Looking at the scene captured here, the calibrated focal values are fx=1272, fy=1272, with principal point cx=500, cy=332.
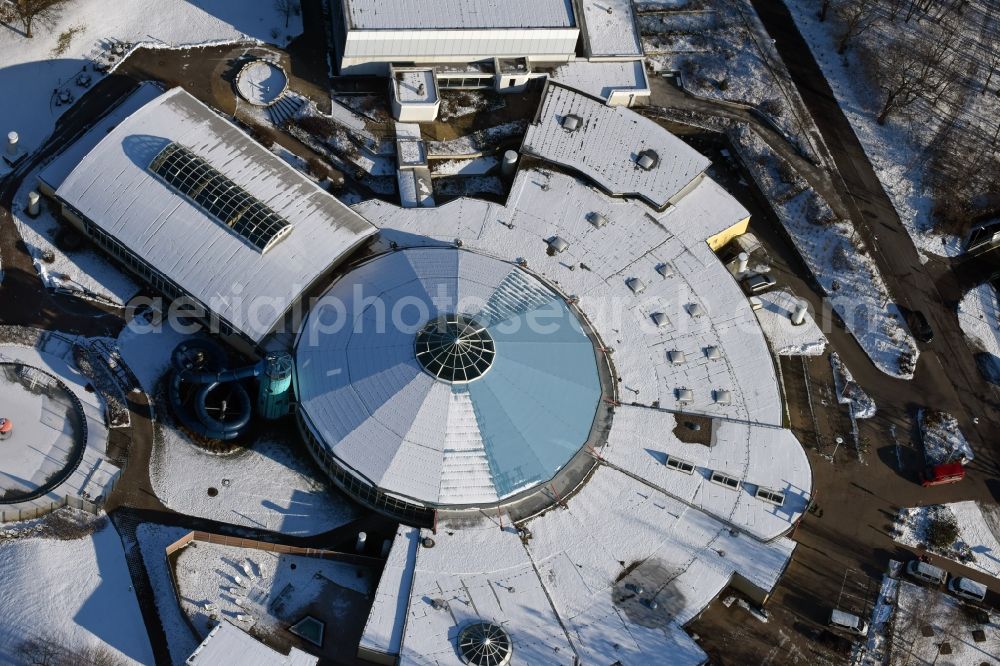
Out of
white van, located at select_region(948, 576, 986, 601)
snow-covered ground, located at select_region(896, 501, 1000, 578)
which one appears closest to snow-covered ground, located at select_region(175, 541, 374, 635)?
snow-covered ground, located at select_region(896, 501, 1000, 578)

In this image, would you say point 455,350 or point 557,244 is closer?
point 455,350

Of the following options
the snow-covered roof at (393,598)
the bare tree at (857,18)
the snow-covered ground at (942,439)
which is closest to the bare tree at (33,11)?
the snow-covered roof at (393,598)

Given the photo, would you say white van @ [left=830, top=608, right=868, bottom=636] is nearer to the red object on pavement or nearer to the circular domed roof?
the red object on pavement

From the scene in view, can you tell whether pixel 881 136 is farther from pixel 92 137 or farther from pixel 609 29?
pixel 92 137

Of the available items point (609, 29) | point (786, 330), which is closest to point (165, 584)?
point (786, 330)

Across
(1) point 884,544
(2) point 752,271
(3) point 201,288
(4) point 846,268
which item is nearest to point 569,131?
(2) point 752,271
